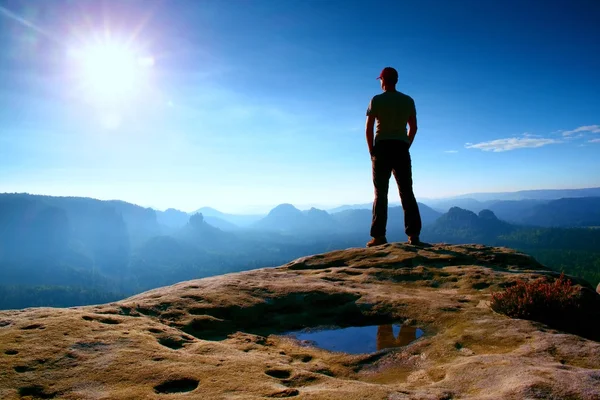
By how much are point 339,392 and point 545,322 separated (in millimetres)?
6176

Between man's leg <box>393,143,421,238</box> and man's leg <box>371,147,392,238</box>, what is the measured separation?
0.47 meters

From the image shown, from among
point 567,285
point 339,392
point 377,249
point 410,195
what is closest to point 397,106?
point 410,195

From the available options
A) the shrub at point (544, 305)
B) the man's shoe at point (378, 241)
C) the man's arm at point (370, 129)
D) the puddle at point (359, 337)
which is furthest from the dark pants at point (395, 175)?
the puddle at point (359, 337)

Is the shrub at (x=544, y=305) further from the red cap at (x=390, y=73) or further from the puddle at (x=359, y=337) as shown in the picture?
the red cap at (x=390, y=73)

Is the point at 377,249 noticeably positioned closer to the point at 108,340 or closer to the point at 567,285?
the point at 567,285

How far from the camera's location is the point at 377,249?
16.7 metres

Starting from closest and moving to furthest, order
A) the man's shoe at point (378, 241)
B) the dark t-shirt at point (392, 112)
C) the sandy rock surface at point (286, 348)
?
the sandy rock surface at point (286, 348) < the dark t-shirt at point (392, 112) < the man's shoe at point (378, 241)

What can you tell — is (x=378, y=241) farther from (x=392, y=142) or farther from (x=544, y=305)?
(x=544, y=305)

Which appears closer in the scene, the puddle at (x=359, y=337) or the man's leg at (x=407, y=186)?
the puddle at (x=359, y=337)

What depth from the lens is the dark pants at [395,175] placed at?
17.2 m

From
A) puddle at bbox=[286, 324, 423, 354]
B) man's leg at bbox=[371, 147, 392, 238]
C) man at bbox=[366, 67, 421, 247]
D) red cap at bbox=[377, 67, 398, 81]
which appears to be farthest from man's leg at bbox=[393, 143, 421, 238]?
puddle at bbox=[286, 324, 423, 354]

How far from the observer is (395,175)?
1755cm

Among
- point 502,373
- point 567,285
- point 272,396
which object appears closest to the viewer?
point 272,396

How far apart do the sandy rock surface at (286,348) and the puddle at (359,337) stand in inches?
11.1
